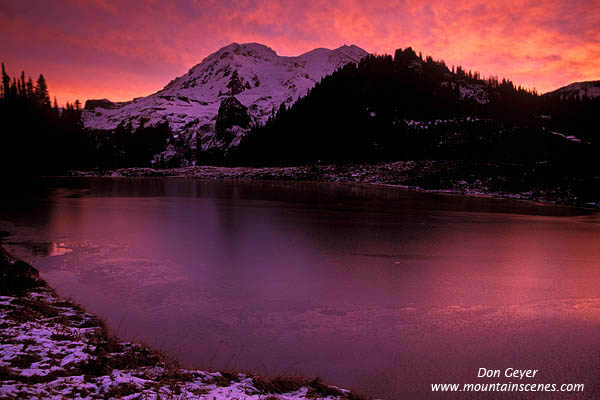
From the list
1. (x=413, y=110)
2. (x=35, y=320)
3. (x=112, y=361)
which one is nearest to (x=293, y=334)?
(x=112, y=361)

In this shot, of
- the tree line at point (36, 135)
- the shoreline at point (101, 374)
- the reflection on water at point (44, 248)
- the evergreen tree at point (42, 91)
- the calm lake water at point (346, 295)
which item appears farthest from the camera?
the evergreen tree at point (42, 91)

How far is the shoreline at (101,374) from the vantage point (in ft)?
20.2

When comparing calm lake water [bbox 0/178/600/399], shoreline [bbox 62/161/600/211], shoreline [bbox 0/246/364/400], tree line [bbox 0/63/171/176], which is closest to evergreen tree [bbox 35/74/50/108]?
tree line [bbox 0/63/171/176]

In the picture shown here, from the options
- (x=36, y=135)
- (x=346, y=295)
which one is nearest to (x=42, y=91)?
(x=36, y=135)

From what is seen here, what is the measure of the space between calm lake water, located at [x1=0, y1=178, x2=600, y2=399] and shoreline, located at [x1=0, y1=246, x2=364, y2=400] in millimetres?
712

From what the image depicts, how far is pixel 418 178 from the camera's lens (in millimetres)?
83625

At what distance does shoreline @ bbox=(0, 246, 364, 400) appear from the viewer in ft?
20.2

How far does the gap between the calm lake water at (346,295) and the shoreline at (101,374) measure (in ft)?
2.34

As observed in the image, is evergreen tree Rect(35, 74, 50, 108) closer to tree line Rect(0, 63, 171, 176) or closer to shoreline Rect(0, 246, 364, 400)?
tree line Rect(0, 63, 171, 176)

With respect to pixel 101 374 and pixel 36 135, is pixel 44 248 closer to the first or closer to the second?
pixel 101 374

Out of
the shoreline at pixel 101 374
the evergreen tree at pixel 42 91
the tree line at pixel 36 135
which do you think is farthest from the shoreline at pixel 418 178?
the shoreline at pixel 101 374

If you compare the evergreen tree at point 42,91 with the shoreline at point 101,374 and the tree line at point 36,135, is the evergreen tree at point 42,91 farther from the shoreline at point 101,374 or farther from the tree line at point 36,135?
the shoreline at point 101,374

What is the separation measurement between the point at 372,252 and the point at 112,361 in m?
13.8

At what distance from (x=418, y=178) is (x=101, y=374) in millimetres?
82761
